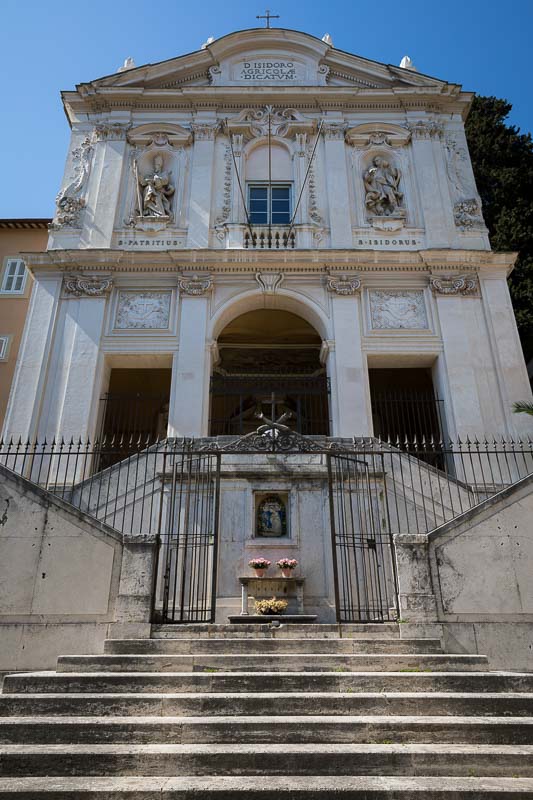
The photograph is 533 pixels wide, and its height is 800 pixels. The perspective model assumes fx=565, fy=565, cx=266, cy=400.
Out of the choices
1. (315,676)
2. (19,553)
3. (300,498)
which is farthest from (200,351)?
(315,676)

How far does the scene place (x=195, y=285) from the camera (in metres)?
17.0

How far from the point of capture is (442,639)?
749 centimetres

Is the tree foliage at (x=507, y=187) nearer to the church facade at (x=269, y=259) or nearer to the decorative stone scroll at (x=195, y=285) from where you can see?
the church facade at (x=269, y=259)

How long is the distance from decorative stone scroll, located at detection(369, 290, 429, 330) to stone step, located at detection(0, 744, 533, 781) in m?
13.2

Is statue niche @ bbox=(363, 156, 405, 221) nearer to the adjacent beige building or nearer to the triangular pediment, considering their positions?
the triangular pediment

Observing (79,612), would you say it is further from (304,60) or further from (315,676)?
(304,60)

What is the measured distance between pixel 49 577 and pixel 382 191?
621 inches

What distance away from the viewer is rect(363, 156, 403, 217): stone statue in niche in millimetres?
18500

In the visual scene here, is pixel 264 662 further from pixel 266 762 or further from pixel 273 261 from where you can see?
pixel 273 261

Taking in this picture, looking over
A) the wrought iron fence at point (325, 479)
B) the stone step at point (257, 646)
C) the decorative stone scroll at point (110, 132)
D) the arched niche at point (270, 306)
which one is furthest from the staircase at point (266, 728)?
the decorative stone scroll at point (110, 132)

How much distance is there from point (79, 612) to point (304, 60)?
20967mm

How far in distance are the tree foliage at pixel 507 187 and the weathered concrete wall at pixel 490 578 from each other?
534 inches

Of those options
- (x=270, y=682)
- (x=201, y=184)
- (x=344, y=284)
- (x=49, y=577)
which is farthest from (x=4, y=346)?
(x=270, y=682)

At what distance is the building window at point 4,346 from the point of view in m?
18.8
